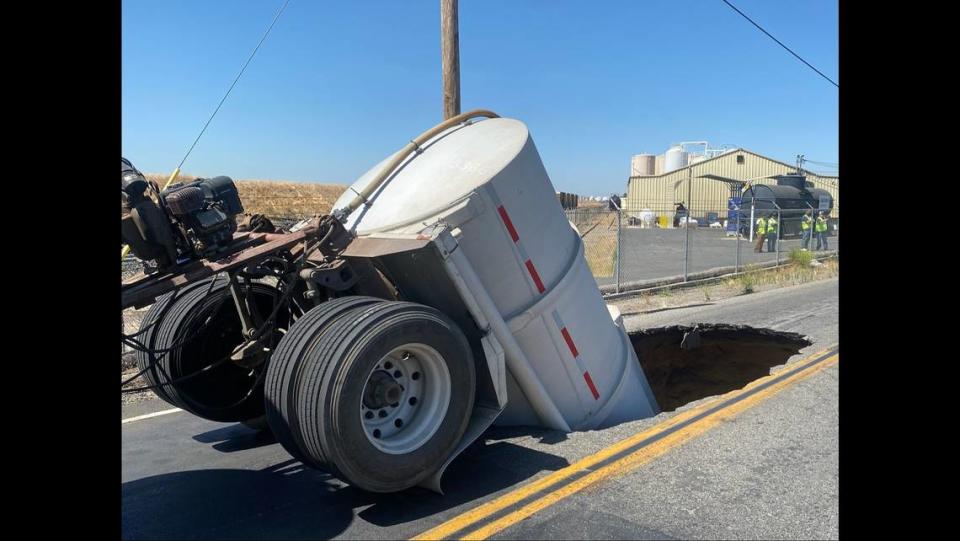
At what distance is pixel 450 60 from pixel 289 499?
22.6ft

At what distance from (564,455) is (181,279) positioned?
251 centimetres

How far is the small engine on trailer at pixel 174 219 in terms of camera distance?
3852 mm

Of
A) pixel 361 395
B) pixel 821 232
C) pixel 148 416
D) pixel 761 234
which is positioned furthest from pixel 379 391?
pixel 821 232

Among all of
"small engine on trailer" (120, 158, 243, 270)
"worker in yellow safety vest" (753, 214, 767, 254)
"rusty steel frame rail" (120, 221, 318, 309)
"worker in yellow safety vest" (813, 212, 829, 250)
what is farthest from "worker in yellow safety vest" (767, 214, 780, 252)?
"small engine on trailer" (120, 158, 243, 270)

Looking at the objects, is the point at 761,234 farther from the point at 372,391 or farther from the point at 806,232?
the point at 372,391

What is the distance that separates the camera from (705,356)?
9.28 metres

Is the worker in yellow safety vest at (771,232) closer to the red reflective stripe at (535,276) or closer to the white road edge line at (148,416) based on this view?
the red reflective stripe at (535,276)

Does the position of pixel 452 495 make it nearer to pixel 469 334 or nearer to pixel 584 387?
pixel 469 334

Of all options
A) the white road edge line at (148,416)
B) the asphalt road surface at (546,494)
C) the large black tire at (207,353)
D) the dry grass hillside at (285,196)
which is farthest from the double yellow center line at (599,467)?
the dry grass hillside at (285,196)

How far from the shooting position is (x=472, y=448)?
4469 mm

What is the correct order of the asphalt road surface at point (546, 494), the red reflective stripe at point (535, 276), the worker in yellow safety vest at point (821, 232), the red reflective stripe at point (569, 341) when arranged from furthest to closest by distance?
1. the worker in yellow safety vest at point (821, 232)
2. the red reflective stripe at point (569, 341)
3. the red reflective stripe at point (535, 276)
4. the asphalt road surface at point (546, 494)

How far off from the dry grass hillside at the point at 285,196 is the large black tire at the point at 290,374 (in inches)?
1225

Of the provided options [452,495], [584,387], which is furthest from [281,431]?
[584,387]

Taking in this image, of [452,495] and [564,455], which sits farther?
[564,455]
